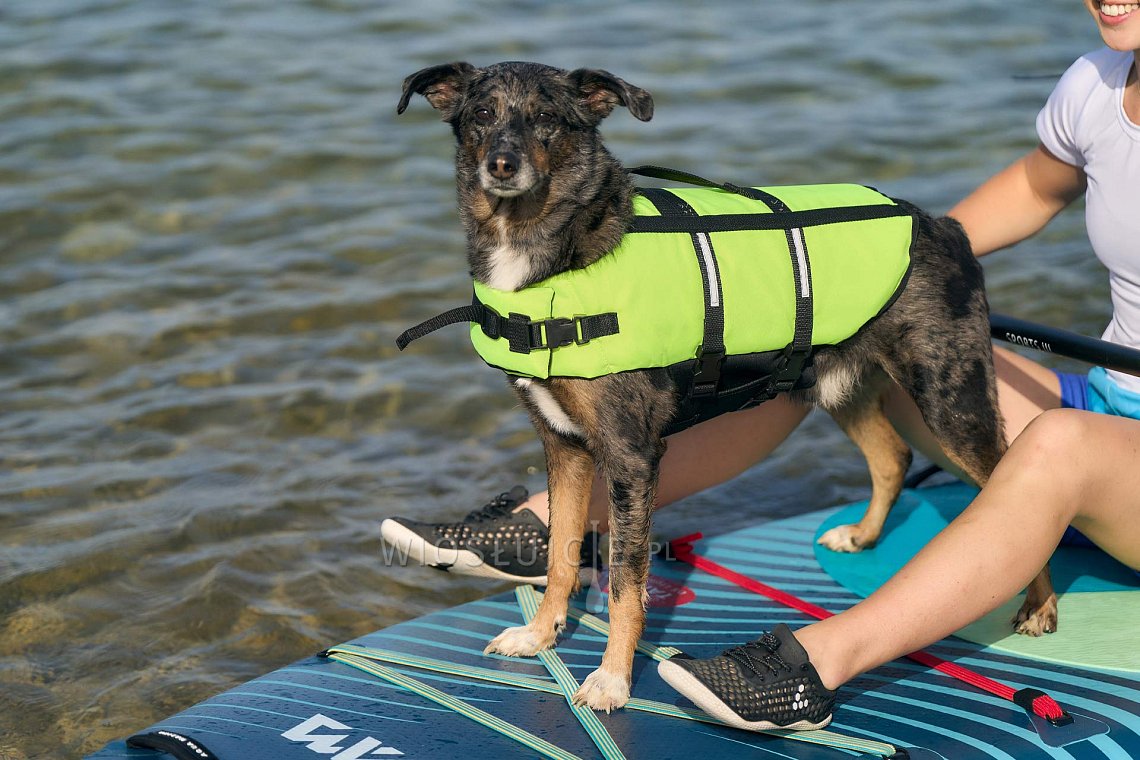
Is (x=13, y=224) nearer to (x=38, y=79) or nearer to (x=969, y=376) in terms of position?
(x=38, y=79)

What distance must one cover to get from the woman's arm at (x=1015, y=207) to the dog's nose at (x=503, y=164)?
1.54 metres

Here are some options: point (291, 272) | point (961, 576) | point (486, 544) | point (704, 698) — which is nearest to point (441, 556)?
point (486, 544)

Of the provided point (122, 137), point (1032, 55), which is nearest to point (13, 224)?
point (122, 137)

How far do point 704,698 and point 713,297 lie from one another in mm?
988

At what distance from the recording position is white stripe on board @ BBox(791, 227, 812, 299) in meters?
3.14

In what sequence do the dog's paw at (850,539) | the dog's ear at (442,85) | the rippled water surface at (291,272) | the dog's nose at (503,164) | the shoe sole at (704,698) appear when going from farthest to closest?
the rippled water surface at (291,272) < the dog's paw at (850,539) < the dog's ear at (442,85) < the dog's nose at (503,164) < the shoe sole at (704,698)

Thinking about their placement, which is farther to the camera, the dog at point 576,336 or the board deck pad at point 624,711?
the dog at point 576,336

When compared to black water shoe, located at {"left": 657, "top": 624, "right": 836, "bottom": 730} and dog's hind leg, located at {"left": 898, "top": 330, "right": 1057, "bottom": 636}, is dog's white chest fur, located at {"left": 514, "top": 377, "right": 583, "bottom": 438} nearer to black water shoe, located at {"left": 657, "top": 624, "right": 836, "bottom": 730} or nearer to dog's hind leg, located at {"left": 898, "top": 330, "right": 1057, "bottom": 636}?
black water shoe, located at {"left": 657, "top": 624, "right": 836, "bottom": 730}

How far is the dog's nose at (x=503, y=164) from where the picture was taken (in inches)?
116

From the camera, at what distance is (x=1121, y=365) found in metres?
3.14

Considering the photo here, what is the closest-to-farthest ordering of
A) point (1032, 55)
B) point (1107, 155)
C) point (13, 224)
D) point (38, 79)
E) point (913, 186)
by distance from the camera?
point (1107, 155), point (13, 224), point (913, 186), point (38, 79), point (1032, 55)

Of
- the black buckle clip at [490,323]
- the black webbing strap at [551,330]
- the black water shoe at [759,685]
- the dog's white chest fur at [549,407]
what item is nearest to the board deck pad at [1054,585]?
the black water shoe at [759,685]

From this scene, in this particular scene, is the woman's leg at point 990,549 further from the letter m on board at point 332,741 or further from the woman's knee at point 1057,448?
the letter m on board at point 332,741

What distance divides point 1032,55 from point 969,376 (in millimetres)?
7697
